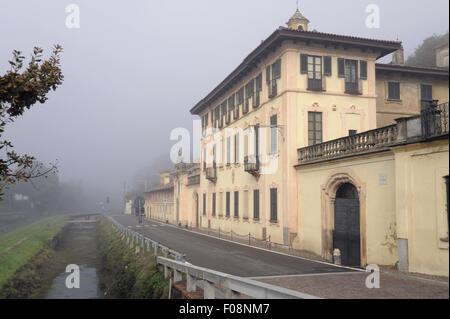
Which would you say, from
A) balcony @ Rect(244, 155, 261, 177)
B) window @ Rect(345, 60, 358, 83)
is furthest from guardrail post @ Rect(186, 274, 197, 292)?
window @ Rect(345, 60, 358, 83)

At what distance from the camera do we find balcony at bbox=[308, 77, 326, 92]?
24422 mm

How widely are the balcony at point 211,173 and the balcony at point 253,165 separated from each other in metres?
9.54

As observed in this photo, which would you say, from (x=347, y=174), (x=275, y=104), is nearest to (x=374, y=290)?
(x=347, y=174)

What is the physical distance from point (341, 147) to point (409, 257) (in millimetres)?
6538

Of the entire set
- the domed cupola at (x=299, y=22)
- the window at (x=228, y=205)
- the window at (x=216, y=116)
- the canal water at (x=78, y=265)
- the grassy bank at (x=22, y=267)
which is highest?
the domed cupola at (x=299, y=22)

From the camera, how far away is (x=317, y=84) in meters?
24.5

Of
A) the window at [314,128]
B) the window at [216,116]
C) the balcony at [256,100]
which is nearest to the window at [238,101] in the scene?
the balcony at [256,100]

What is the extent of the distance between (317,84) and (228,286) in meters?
17.0

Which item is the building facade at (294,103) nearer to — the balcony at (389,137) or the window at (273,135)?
the window at (273,135)

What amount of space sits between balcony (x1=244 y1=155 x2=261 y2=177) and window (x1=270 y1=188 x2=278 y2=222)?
2.33m

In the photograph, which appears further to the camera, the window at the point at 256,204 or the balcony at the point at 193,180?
the balcony at the point at 193,180

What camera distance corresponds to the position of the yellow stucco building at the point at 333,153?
14125 mm

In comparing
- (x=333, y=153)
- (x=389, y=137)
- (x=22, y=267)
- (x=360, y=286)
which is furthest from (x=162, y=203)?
(x=360, y=286)

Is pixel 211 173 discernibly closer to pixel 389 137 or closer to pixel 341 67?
pixel 341 67
